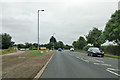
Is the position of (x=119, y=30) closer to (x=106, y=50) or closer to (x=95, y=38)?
(x=106, y=50)

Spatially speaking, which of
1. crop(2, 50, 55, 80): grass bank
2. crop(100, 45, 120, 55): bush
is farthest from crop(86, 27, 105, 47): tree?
crop(2, 50, 55, 80): grass bank

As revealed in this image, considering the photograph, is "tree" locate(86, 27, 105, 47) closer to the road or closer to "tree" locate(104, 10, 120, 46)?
"tree" locate(104, 10, 120, 46)

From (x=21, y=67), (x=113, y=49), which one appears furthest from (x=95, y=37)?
(x=21, y=67)

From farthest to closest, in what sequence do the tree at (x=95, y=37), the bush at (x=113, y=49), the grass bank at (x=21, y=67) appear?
the tree at (x=95, y=37) → the bush at (x=113, y=49) → the grass bank at (x=21, y=67)

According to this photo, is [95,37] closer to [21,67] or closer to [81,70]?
[81,70]

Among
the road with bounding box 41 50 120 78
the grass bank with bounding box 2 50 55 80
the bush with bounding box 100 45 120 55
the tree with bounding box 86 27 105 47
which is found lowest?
the road with bounding box 41 50 120 78

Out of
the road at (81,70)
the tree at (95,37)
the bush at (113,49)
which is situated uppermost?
the tree at (95,37)

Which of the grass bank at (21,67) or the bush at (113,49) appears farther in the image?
the bush at (113,49)

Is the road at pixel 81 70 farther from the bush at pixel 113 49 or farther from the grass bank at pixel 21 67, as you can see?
the bush at pixel 113 49

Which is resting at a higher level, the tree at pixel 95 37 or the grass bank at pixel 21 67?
the tree at pixel 95 37

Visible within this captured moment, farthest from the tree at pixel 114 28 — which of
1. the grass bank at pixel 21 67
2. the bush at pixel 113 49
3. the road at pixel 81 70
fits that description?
the grass bank at pixel 21 67

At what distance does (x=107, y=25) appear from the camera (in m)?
31.8

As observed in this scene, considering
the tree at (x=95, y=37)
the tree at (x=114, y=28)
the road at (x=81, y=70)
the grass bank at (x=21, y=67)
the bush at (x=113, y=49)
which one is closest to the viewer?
the grass bank at (x=21, y=67)

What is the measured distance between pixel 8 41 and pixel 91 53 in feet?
204
